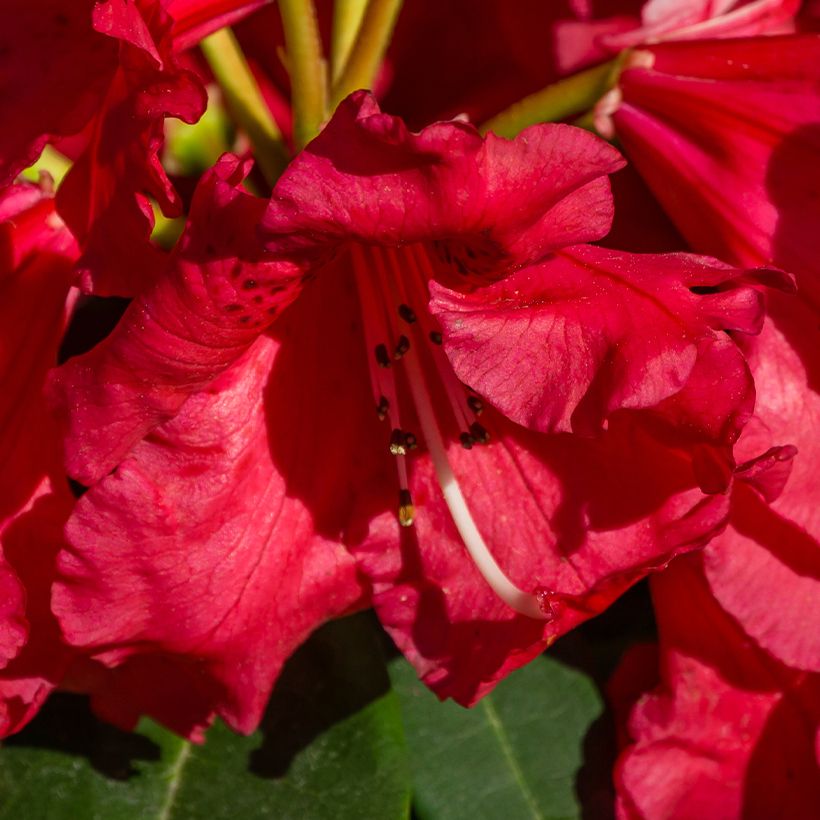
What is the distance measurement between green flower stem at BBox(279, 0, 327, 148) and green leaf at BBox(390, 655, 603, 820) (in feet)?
1.46

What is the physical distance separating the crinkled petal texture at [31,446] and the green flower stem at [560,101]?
31cm

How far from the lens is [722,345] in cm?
68

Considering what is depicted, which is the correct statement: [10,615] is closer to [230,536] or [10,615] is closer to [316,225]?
[230,536]

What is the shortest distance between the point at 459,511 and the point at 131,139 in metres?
0.34

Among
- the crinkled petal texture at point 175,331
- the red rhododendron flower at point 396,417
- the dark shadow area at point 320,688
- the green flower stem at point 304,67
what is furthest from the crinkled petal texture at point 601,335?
the dark shadow area at point 320,688

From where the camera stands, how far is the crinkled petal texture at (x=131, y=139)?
64 centimetres

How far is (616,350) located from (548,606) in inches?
8.1

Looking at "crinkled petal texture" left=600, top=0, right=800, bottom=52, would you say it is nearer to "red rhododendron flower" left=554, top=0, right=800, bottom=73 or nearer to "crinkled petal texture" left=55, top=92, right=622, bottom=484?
"red rhododendron flower" left=554, top=0, right=800, bottom=73

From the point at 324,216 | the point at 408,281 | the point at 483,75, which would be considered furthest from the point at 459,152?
the point at 483,75

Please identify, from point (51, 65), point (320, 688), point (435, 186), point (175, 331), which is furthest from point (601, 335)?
point (320, 688)

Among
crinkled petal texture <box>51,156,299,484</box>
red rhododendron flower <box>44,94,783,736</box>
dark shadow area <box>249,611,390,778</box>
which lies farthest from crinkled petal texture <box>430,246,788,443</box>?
dark shadow area <box>249,611,390,778</box>

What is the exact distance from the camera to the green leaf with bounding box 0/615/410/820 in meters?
0.95

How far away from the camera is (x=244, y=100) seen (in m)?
0.89

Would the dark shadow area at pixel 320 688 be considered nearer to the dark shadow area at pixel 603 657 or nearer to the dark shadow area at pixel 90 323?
the dark shadow area at pixel 603 657
